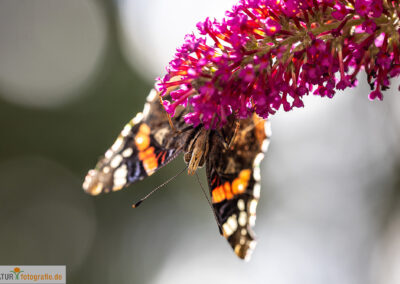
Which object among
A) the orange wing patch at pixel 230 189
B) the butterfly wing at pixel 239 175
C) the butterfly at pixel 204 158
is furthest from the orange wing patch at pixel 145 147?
the orange wing patch at pixel 230 189

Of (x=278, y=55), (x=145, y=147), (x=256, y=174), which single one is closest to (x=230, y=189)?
(x=256, y=174)

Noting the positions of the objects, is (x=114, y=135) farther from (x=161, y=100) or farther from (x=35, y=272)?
(x=161, y=100)

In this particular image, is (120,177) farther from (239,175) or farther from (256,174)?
(256,174)

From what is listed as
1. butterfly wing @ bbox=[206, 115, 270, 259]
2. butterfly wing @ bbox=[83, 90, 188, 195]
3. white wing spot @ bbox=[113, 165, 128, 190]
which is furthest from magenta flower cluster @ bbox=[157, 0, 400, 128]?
butterfly wing @ bbox=[206, 115, 270, 259]

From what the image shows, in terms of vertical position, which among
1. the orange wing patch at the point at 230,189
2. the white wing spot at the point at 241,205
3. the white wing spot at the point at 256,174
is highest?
the white wing spot at the point at 256,174

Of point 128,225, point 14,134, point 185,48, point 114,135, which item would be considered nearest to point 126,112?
point 114,135

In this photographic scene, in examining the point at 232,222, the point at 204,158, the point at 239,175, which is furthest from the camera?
the point at 239,175

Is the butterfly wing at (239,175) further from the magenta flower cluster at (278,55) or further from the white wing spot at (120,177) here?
the magenta flower cluster at (278,55)
